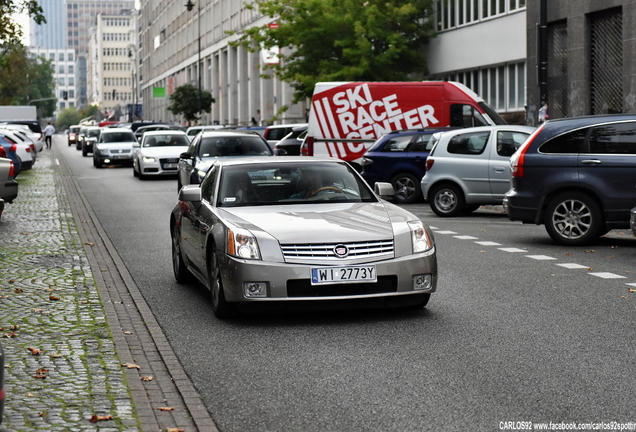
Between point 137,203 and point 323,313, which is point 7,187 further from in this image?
point 323,313

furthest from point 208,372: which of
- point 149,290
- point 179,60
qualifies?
point 179,60

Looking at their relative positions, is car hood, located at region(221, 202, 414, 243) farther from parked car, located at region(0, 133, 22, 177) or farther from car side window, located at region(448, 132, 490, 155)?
parked car, located at region(0, 133, 22, 177)

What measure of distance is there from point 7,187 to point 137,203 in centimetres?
473

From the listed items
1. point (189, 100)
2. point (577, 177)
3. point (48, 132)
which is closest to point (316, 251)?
point (577, 177)

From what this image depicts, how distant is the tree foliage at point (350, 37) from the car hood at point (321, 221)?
35027mm

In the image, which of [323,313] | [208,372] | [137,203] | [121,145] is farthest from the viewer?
[121,145]

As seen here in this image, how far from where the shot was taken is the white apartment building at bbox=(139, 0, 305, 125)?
7750 cm

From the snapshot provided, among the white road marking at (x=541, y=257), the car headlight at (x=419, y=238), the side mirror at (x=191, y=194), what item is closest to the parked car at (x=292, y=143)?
the white road marking at (x=541, y=257)

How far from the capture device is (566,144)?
14.9m

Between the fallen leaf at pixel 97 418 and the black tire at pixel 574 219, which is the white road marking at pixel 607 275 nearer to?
the black tire at pixel 574 219

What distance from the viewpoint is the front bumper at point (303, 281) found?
8508 millimetres

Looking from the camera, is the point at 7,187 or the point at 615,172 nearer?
the point at 615,172

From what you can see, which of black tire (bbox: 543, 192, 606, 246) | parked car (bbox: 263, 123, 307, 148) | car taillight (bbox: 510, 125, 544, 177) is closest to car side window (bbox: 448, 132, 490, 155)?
car taillight (bbox: 510, 125, 544, 177)

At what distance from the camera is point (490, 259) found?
13.4 m
